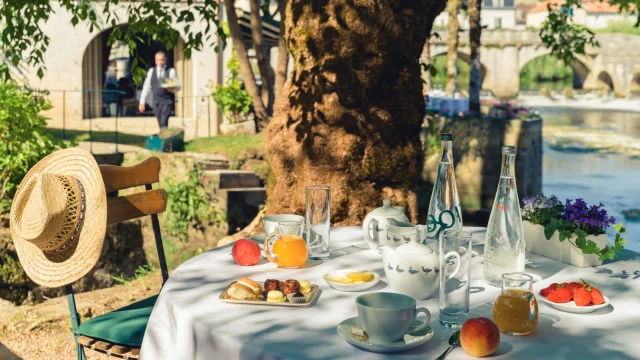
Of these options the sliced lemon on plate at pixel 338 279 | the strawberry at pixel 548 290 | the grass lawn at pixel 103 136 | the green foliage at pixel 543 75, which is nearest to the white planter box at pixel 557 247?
the strawberry at pixel 548 290

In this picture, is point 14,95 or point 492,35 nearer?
point 14,95

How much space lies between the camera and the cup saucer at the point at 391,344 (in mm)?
1717

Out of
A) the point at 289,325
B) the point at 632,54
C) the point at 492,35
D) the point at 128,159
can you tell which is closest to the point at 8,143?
the point at 128,159

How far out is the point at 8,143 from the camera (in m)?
6.70

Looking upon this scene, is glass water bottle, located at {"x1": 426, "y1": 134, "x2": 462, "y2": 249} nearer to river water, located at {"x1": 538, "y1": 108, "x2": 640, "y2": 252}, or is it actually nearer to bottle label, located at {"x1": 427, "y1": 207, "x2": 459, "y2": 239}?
bottle label, located at {"x1": 427, "y1": 207, "x2": 459, "y2": 239}

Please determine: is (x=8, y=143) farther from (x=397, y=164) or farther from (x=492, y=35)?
(x=492, y=35)

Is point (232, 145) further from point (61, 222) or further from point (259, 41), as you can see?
point (61, 222)

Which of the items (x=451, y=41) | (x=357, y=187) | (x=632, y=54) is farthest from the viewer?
(x=632, y=54)

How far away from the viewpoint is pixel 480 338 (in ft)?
5.46

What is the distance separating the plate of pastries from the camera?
2.04 metres

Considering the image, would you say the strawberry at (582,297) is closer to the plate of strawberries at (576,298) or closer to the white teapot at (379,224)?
the plate of strawberries at (576,298)

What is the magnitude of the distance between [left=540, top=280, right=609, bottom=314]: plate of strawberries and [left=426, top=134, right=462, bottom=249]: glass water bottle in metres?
0.45

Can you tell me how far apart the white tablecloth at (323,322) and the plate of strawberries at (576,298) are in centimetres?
2

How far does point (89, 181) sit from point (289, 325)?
1.27 m
